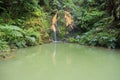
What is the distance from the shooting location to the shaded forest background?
11180 mm

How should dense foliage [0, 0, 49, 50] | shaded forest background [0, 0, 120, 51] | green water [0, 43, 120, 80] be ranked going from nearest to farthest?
1. green water [0, 43, 120, 80]
2. dense foliage [0, 0, 49, 50]
3. shaded forest background [0, 0, 120, 51]

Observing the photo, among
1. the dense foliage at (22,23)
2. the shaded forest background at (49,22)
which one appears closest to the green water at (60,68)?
the dense foliage at (22,23)

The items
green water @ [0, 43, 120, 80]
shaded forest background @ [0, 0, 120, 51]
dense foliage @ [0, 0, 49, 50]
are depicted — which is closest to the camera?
green water @ [0, 43, 120, 80]

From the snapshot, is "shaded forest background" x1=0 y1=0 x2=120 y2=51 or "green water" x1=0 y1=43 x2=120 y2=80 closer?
"green water" x1=0 y1=43 x2=120 y2=80

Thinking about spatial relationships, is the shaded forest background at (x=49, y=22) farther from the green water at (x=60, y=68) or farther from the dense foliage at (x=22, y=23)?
the green water at (x=60, y=68)

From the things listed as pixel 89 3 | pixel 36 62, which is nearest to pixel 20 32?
pixel 36 62

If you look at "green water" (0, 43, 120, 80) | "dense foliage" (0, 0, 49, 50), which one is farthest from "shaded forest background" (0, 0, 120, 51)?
"green water" (0, 43, 120, 80)

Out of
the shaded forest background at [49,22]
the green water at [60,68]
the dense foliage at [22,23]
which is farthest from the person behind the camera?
the shaded forest background at [49,22]

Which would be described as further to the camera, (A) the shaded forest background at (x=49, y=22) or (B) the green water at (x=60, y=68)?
(A) the shaded forest background at (x=49, y=22)

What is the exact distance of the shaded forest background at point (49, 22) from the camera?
11.2 meters

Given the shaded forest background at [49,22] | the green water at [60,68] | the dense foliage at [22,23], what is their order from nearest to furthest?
the green water at [60,68] → the dense foliage at [22,23] → the shaded forest background at [49,22]

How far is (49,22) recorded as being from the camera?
15336 mm

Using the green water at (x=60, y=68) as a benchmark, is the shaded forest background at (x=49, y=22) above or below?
above

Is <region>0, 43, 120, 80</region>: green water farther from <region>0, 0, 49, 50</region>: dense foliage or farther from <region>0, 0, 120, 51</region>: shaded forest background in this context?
<region>0, 0, 120, 51</region>: shaded forest background
